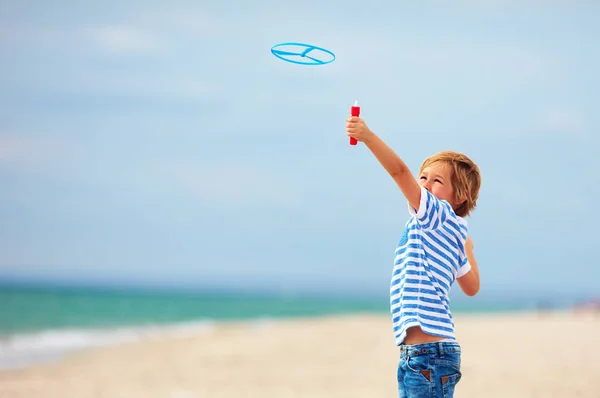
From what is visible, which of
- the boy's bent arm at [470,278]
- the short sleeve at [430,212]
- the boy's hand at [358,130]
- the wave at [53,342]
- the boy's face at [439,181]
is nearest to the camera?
the boy's hand at [358,130]

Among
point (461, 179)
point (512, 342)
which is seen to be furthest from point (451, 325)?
point (512, 342)

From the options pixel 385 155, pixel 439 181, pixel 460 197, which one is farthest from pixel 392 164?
pixel 460 197

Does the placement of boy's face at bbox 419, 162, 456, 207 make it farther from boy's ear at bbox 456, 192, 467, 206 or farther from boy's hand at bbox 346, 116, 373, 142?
boy's hand at bbox 346, 116, 373, 142

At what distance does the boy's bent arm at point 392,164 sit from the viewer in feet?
9.18

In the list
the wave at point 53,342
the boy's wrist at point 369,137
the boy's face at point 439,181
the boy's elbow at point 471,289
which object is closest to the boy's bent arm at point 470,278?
the boy's elbow at point 471,289

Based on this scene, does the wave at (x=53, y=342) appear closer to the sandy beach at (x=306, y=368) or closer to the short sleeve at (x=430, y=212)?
the sandy beach at (x=306, y=368)

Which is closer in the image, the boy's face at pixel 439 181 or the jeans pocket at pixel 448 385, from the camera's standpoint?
the jeans pocket at pixel 448 385

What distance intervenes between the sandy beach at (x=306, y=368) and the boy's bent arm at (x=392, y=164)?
4608 millimetres

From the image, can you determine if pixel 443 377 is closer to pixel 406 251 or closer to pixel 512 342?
pixel 406 251

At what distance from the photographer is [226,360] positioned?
9.96m

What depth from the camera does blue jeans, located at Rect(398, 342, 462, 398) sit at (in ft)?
9.81

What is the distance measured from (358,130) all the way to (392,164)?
0.59ft

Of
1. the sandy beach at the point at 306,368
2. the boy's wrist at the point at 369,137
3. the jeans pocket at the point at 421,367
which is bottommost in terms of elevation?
the jeans pocket at the point at 421,367

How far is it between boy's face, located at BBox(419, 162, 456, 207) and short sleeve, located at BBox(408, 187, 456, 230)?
0.45ft
